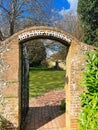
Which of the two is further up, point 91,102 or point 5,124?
point 91,102

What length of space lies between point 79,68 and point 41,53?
99.0 ft

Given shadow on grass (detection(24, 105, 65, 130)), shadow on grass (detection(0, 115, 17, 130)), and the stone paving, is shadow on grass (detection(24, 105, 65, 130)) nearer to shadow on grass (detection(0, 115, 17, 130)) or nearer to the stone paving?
the stone paving

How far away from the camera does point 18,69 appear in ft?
27.8

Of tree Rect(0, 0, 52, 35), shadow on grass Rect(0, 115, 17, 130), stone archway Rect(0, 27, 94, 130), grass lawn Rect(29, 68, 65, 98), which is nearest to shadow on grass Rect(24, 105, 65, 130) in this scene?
shadow on grass Rect(0, 115, 17, 130)

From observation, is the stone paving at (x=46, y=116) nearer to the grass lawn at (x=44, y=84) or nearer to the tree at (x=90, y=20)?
the grass lawn at (x=44, y=84)

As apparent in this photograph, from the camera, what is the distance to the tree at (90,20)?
71.9ft

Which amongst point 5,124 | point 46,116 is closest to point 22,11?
point 46,116

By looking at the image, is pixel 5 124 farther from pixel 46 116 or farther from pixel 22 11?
pixel 22 11

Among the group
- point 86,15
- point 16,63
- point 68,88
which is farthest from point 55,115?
point 86,15

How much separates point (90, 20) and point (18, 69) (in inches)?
579

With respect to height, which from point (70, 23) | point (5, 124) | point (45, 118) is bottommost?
point (45, 118)

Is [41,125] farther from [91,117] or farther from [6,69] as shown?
[91,117]

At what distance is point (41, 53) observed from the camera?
1522 inches

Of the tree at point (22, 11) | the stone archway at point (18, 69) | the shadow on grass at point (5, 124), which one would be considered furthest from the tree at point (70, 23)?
the shadow on grass at point (5, 124)
